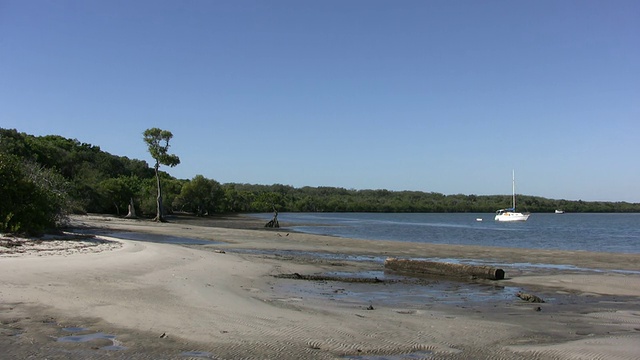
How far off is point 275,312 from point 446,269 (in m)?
10.1

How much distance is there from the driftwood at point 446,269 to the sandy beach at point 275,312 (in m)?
0.54

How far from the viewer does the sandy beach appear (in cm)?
719

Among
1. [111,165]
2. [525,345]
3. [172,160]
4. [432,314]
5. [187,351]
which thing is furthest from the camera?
[111,165]

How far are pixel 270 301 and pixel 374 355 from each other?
4.49 metres

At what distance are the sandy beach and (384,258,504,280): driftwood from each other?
54cm

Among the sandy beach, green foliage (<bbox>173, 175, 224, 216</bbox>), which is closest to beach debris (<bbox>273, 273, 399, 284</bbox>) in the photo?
the sandy beach

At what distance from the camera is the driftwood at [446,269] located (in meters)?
17.2

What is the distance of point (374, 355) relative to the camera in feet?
23.5

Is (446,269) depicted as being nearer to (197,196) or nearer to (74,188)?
(74,188)

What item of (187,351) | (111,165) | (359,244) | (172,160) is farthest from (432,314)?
(111,165)

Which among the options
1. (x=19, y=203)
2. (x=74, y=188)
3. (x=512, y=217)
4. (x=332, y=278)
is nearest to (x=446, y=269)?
(x=332, y=278)

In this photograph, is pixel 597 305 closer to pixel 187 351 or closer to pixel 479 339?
pixel 479 339

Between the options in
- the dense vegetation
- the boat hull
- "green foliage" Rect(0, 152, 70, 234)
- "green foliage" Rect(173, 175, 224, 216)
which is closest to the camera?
"green foliage" Rect(0, 152, 70, 234)

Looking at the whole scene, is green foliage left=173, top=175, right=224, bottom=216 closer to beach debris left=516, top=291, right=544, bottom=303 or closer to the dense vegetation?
the dense vegetation
